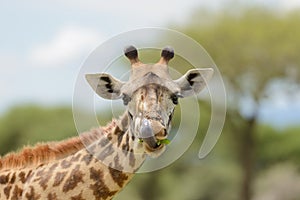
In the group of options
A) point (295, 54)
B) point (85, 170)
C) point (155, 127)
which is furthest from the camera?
point (295, 54)

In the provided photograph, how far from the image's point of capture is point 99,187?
9.73m

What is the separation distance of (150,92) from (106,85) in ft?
1.91

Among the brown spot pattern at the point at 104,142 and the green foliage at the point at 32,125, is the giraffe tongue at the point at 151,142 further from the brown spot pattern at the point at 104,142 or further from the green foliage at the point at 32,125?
the green foliage at the point at 32,125

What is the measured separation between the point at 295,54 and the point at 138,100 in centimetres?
3365

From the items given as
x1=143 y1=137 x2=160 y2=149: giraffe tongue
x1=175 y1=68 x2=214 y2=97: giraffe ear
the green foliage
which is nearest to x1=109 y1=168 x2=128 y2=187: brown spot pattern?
x1=143 y1=137 x2=160 y2=149: giraffe tongue

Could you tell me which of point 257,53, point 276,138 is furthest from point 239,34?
point 276,138

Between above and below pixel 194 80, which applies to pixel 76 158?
below

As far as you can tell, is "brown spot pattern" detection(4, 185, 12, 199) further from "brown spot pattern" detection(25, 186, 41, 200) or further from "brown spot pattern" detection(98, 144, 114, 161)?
"brown spot pattern" detection(98, 144, 114, 161)

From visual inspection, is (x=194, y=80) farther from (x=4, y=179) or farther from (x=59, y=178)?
(x=4, y=179)

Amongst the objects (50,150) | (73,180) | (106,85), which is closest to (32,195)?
(73,180)

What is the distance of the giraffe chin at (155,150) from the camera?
923 cm

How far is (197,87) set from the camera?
32.8ft

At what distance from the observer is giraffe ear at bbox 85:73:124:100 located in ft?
32.0

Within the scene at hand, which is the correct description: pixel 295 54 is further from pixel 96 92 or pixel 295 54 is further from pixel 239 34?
pixel 96 92
